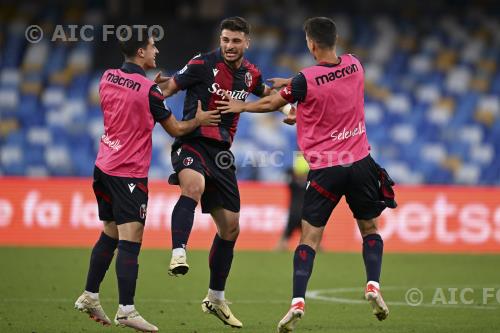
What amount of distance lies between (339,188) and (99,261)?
2205 millimetres

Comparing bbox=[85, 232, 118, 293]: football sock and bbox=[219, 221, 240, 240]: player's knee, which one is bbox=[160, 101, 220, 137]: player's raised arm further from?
bbox=[85, 232, 118, 293]: football sock

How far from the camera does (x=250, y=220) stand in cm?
1906

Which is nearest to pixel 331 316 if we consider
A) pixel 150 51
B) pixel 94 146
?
pixel 150 51

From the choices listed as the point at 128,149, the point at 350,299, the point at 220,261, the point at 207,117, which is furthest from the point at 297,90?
the point at 350,299

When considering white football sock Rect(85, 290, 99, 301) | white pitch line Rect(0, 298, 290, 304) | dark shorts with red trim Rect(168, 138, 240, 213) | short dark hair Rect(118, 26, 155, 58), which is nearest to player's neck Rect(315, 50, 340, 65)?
dark shorts with red trim Rect(168, 138, 240, 213)

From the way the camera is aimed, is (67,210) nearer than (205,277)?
No

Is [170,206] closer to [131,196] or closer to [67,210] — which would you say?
[67,210]

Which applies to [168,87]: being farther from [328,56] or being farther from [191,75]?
[328,56]

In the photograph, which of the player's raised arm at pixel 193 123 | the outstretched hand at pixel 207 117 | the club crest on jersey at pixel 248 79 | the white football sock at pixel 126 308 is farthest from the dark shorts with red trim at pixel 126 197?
the club crest on jersey at pixel 248 79

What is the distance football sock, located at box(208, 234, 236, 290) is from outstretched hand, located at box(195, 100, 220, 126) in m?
1.13

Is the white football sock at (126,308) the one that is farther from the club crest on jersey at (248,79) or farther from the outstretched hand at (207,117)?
the club crest on jersey at (248,79)

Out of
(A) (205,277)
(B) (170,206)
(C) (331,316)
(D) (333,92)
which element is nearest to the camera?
(D) (333,92)

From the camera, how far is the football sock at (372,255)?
8367 mm

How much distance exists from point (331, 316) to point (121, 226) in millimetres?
2409
